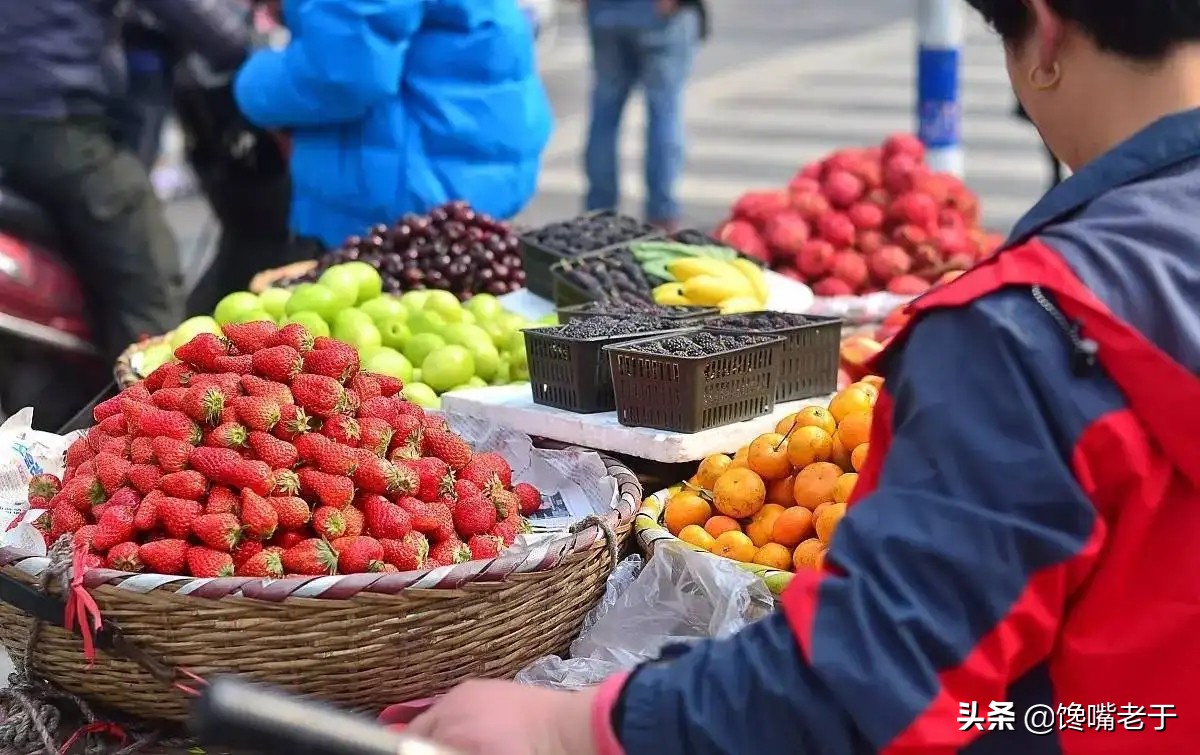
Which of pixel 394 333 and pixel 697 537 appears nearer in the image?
pixel 697 537

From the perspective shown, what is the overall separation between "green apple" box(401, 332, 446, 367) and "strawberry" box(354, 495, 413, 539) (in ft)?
3.86

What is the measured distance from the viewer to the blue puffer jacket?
4594 mm

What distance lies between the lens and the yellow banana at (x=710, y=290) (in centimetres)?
367

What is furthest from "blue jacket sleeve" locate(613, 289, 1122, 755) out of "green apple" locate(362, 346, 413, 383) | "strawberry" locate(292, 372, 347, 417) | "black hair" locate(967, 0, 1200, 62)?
"green apple" locate(362, 346, 413, 383)

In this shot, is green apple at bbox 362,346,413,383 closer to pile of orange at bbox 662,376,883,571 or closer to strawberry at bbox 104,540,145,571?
pile of orange at bbox 662,376,883,571

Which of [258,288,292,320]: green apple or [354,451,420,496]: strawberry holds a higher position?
[354,451,420,496]: strawberry

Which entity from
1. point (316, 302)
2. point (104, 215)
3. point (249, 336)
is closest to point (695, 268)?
point (316, 302)

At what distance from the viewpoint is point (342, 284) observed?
3736mm

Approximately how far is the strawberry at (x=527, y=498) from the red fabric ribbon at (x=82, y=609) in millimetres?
806

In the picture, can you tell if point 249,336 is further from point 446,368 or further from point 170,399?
point 446,368

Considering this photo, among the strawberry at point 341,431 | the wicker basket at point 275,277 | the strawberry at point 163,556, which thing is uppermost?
the strawberry at point 341,431

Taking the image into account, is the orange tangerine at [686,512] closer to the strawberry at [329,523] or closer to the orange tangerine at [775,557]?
the orange tangerine at [775,557]

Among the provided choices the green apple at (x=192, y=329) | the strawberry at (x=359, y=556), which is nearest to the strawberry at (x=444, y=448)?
the strawberry at (x=359, y=556)

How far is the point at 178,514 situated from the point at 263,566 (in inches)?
6.4
